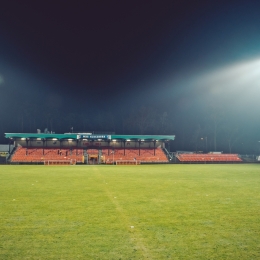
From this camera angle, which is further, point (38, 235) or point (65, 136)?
point (65, 136)

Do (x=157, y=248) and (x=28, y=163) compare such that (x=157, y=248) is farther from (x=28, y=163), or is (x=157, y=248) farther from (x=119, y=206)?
(x=28, y=163)

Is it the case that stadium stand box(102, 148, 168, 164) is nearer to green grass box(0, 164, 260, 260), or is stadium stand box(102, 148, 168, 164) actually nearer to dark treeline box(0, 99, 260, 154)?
dark treeline box(0, 99, 260, 154)

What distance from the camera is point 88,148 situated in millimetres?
52188

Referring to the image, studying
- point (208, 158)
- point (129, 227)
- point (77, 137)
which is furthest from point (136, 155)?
point (129, 227)

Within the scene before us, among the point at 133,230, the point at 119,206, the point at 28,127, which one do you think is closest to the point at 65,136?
the point at 28,127

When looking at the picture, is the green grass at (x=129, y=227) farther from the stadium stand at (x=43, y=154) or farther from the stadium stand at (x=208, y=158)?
the stadium stand at (x=208, y=158)

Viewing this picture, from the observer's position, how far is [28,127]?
79.4 meters

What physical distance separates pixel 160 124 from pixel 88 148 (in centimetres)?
2895

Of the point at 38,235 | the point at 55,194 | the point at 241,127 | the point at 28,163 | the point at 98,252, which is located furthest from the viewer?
the point at 241,127

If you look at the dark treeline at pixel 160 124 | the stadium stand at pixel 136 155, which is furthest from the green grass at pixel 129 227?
the dark treeline at pixel 160 124

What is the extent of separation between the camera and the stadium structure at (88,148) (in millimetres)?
47438

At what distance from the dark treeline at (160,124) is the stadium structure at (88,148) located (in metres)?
20.3

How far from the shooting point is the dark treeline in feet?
229

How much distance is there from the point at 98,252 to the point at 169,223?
267 cm
